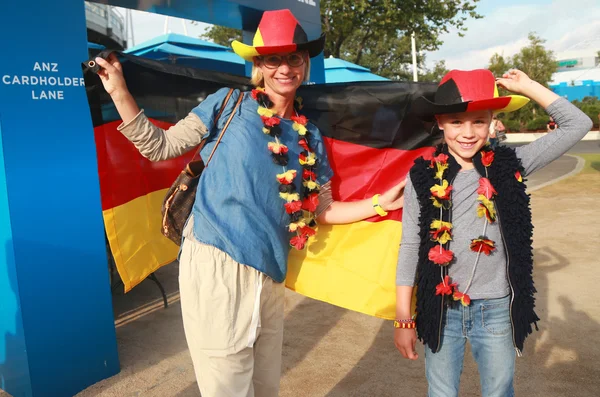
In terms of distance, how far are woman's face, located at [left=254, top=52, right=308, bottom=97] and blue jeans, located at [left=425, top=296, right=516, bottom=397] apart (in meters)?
1.18

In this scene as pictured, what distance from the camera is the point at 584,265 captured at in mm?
5801

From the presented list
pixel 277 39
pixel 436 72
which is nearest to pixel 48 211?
pixel 277 39

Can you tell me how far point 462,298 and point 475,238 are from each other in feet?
0.82

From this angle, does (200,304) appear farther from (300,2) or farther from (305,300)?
(300,2)

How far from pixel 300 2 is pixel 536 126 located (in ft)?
85.4

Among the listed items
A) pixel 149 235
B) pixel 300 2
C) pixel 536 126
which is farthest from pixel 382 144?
pixel 536 126

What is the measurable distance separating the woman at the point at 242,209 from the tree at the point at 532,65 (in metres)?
29.4

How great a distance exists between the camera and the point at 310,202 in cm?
254

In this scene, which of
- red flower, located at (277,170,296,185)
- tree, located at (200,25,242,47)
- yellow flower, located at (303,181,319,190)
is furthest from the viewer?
tree, located at (200,25,242,47)

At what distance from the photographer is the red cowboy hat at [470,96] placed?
82.4 inches

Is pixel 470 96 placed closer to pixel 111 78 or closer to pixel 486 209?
pixel 486 209

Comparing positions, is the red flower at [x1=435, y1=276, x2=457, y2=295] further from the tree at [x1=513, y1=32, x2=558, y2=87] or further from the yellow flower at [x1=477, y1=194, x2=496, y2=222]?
the tree at [x1=513, y1=32, x2=558, y2=87]

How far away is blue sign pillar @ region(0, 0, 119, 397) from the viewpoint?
10.3ft

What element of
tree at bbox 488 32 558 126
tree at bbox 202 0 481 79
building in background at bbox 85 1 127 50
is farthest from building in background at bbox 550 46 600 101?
building in background at bbox 85 1 127 50
